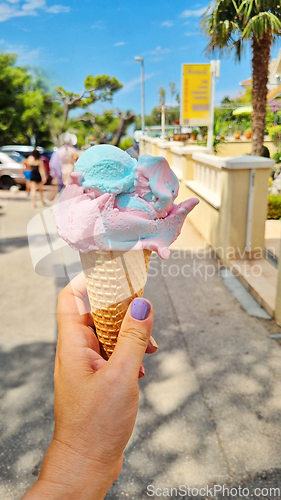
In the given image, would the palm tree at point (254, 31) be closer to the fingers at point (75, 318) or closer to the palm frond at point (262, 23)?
the palm frond at point (262, 23)

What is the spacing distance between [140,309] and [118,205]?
46 cm

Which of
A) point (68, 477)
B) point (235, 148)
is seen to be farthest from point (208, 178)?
point (235, 148)

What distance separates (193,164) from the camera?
9539mm

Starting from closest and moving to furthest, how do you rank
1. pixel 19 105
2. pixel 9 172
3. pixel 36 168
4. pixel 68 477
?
pixel 68 477
pixel 36 168
pixel 9 172
pixel 19 105

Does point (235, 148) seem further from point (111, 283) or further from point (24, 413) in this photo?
point (111, 283)

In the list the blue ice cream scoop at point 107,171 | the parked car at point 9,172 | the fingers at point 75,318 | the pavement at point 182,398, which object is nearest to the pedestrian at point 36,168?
the parked car at point 9,172

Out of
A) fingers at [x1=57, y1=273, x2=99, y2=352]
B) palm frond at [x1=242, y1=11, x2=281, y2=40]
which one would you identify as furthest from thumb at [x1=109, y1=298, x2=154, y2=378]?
palm frond at [x1=242, y1=11, x2=281, y2=40]

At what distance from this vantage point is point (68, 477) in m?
1.38

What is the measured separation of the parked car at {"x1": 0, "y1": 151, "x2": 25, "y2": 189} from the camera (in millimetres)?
15055

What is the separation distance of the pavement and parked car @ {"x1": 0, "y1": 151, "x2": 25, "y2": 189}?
10499mm

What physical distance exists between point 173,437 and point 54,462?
1814 mm

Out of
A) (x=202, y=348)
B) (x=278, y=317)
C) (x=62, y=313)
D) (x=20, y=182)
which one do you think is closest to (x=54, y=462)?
(x=62, y=313)

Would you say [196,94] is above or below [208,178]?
above

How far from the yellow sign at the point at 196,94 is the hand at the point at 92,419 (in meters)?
10.7
